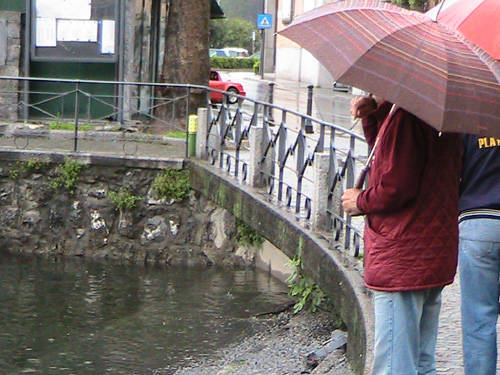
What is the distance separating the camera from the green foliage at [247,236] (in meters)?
11.6

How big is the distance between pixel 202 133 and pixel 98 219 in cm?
179

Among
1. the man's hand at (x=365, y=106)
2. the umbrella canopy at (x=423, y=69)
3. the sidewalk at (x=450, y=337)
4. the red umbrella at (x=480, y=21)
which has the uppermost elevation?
the red umbrella at (x=480, y=21)

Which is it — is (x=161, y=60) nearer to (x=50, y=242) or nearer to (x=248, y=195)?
(x=50, y=242)

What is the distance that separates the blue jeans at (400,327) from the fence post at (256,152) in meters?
6.06

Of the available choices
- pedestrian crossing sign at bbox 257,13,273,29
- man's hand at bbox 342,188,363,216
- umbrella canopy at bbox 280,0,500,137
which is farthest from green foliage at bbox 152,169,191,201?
pedestrian crossing sign at bbox 257,13,273,29

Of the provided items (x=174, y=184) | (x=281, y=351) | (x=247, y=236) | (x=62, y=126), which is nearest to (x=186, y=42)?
(x=62, y=126)

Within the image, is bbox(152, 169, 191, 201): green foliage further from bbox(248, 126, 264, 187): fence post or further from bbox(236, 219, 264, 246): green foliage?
bbox(248, 126, 264, 187): fence post

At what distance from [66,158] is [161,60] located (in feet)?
12.8

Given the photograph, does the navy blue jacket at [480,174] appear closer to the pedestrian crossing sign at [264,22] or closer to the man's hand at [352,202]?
the man's hand at [352,202]

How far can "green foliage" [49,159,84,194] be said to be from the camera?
42.3ft

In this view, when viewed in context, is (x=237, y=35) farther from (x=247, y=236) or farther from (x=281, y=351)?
(x=281, y=351)

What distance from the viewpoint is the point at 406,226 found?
13.5 feet

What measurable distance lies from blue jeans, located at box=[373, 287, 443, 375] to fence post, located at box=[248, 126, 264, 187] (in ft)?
19.9

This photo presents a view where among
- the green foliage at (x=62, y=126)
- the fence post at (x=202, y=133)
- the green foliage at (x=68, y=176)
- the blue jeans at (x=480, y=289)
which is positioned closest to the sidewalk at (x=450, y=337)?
the blue jeans at (x=480, y=289)
